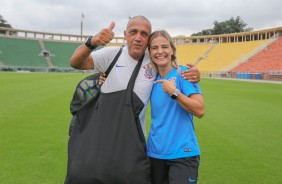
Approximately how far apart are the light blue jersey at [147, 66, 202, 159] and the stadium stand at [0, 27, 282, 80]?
39068 millimetres

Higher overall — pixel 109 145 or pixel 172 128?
pixel 172 128

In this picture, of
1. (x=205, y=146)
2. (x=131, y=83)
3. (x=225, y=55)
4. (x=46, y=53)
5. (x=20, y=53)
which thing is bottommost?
(x=205, y=146)

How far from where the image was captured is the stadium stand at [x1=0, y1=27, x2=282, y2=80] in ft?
160

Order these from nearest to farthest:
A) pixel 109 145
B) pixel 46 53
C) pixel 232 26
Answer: pixel 109 145 < pixel 46 53 < pixel 232 26

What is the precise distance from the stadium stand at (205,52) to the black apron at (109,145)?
129ft

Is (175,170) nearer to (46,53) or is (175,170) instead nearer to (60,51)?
(46,53)

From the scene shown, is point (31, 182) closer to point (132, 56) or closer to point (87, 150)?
point (87, 150)

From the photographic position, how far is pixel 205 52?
2630 inches

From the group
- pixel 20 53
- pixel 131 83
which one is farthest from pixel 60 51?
pixel 131 83

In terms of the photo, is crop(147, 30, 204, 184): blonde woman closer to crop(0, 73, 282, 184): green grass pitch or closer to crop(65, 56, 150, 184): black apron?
crop(65, 56, 150, 184): black apron

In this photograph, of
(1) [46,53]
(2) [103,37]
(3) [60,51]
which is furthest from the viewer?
(3) [60,51]

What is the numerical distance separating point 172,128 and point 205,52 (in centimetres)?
6620

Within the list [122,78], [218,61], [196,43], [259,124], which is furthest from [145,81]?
[196,43]

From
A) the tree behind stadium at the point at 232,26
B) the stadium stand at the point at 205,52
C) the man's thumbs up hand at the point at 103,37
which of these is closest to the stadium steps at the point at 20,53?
the stadium stand at the point at 205,52
